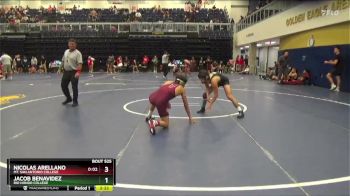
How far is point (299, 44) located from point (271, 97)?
7201 millimetres

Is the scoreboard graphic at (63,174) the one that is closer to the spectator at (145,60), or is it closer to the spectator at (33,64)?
the spectator at (145,60)

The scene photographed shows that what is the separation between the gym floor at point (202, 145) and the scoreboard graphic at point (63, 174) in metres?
0.37

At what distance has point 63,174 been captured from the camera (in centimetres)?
332

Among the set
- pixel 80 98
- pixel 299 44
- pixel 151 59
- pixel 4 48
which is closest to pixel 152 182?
pixel 80 98

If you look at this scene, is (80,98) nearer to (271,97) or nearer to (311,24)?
(271,97)

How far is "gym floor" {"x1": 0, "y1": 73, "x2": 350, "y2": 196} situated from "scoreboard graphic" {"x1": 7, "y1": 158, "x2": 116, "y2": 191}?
0.37m

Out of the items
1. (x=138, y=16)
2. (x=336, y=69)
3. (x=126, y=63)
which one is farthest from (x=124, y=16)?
(x=336, y=69)

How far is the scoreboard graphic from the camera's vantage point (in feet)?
10.9

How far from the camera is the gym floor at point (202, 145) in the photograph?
13.4ft

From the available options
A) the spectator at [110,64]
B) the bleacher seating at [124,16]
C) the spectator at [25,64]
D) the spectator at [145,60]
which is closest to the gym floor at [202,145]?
the spectator at [110,64]

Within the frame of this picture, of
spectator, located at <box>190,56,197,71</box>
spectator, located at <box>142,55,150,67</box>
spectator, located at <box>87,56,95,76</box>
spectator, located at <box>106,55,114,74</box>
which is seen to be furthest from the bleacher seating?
spectator, located at <box>106,55,114,74</box>

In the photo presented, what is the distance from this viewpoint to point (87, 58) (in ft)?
102

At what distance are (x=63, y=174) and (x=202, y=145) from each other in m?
2.81

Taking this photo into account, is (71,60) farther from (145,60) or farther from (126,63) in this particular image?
(145,60)
